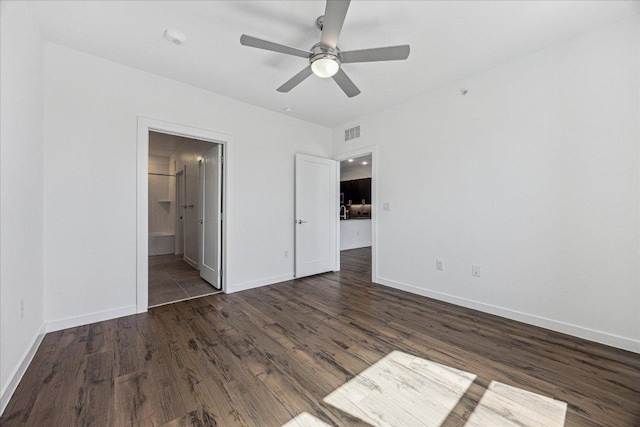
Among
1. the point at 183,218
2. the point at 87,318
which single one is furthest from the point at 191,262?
the point at 87,318

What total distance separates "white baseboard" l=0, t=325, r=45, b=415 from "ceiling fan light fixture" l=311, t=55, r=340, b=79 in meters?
3.00

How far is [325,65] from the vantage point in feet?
7.02

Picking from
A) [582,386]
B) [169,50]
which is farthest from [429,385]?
[169,50]

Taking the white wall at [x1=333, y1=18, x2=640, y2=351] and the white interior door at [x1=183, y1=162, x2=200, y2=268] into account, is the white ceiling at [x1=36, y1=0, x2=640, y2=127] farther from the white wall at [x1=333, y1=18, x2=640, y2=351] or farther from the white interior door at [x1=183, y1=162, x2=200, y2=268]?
the white interior door at [x1=183, y1=162, x2=200, y2=268]

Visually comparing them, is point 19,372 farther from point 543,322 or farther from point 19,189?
point 543,322

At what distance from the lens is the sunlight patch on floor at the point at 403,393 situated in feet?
4.71

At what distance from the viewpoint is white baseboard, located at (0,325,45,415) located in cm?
150

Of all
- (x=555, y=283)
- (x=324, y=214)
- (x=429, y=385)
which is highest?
(x=324, y=214)

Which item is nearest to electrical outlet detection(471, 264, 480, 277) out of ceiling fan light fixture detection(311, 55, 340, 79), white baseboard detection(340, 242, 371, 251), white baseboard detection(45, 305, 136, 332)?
ceiling fan light fixture detection(311, 55, 340, 79)

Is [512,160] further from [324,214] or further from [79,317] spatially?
[79,317]

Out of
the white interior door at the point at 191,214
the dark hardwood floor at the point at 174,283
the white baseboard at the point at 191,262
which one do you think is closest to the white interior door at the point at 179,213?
the white interior door at the point at 191,214

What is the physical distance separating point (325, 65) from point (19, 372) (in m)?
3.14

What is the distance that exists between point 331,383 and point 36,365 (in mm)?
2164

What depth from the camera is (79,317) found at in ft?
8.31
